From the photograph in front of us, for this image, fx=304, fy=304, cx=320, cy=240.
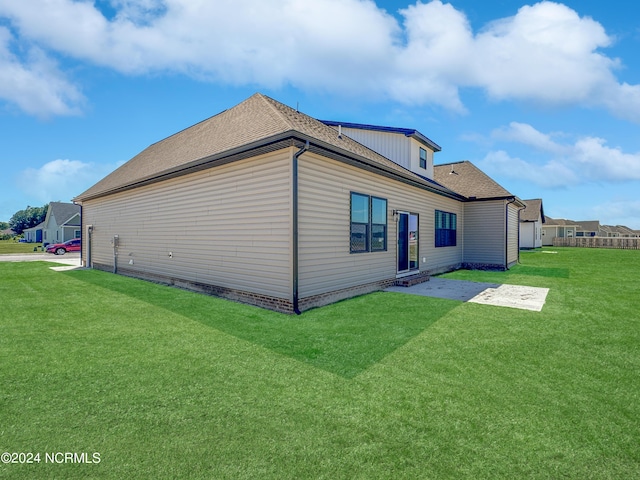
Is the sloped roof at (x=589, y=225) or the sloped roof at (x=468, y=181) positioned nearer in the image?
the sloped roof at (x=468, y=181)

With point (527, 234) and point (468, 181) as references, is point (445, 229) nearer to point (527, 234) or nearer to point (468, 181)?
point (468, 181)

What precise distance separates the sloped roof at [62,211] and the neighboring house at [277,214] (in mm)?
29454

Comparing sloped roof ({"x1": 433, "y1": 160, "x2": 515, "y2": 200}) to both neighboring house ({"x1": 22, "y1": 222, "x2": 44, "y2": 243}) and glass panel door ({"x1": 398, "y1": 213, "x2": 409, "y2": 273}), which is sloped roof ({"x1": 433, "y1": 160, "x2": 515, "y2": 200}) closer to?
glass panel door ({"x1": 398, "y1": 213, "x2": 409, "y2": 273})

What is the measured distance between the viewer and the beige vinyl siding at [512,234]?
14361 mm

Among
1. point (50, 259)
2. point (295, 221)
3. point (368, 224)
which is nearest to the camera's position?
point (295, 221)

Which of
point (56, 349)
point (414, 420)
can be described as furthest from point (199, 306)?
Result: point (414, 420)

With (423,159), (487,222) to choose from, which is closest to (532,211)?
(487,222)

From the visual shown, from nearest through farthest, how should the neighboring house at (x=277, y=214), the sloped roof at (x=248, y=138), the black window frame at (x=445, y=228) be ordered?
the neighboring house at (x=277, y=214), the sloped roof at (x=248, y=138), the black window frame at (x=445, y=228)

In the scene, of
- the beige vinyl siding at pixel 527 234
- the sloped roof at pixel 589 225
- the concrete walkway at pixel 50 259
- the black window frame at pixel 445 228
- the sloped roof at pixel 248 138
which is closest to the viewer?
the sloped roof at pixel 248 138

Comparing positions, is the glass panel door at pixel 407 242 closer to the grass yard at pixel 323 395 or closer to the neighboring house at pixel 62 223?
the grass yard at pixel 323 395

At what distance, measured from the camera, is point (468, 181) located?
50.8 ft

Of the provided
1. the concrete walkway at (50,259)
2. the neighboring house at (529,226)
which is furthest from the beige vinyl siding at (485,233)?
the concrete walkway at (50,259)

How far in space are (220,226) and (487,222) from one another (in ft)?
39.5

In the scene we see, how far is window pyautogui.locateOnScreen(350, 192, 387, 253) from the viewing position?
7660 mm
